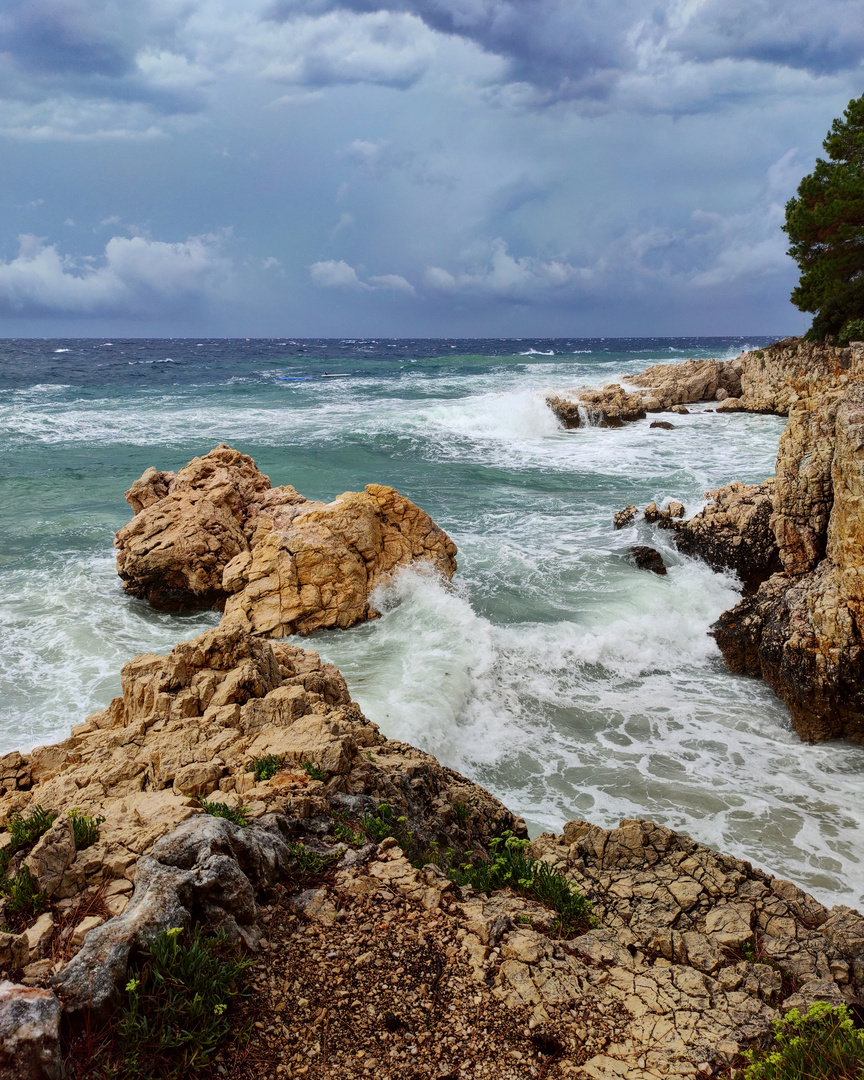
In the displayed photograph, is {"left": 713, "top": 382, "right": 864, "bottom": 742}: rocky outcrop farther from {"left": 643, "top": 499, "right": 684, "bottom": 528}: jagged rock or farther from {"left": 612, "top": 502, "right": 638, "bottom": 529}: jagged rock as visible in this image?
{"left": 612, "top": 502, "right": 638, "bottom": 529}: jagged rock

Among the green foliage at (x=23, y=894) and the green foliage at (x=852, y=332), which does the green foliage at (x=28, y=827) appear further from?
the green foliage at (x=852, y=332)

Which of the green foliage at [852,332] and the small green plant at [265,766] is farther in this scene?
the green foliage at [852,332]

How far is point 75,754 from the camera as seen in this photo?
20.9ft

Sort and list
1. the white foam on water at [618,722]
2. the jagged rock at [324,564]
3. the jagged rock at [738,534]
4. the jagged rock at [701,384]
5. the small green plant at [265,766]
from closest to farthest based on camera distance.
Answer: the small green plant at [265,766] → the white foam on water at [618,722] → the jagged rock at [324,564] → the jagged rock at [738,534] → the jagged rock at [701,384]

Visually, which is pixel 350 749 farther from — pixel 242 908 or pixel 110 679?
pixel 110 679

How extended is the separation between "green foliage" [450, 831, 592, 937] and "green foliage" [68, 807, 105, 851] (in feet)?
8.50

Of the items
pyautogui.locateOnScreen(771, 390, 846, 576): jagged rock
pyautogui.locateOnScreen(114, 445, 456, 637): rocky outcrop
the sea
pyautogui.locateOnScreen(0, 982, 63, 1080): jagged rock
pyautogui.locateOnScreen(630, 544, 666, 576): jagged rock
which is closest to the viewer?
pyautogui.locateOnScreen(0, 982, 63, 1080): jagged rock

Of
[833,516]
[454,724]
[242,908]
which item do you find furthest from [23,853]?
[833,516]

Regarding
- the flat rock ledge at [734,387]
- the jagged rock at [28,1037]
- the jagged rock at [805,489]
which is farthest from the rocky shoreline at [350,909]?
the flat rock ledge at [734,387]

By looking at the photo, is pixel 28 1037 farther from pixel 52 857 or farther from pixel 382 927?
pixel 382 927

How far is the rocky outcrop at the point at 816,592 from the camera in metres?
9.41

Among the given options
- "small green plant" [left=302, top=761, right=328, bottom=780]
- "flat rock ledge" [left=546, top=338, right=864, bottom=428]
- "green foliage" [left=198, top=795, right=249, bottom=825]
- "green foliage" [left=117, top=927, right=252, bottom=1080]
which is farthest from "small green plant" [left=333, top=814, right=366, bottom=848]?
"flat rock ledge" [left=546, top=338, right=864, bottom=428]

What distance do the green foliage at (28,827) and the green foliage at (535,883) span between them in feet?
9.74

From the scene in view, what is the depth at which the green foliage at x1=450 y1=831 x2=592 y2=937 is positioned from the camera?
478 cm
